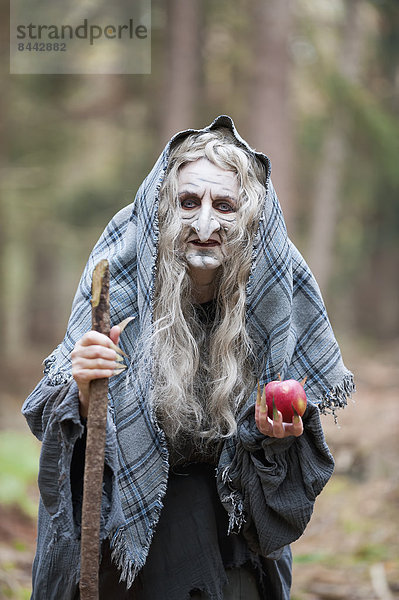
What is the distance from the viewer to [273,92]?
7.89 meters

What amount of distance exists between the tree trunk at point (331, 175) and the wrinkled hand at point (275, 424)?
32.4 ft

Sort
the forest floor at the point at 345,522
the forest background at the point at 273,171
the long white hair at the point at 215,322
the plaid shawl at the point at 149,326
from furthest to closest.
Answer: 1. the forest background at the point at 273,171
2. the forest floor at the point at 345,522
3. the long white hair at the point at 215,322
4. the plaid shawl at the point at 149,326

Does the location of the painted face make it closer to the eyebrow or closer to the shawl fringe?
the eyebrow

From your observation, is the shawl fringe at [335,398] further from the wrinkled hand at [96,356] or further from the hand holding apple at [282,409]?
the wrinkled hand at [96,356]

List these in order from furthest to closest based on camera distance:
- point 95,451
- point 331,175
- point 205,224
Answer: point 331,175
point 205,224
point 95,451

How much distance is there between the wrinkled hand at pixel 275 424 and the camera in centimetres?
229

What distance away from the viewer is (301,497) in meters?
2.46

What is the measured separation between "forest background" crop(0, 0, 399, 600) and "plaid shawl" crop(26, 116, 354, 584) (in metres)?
1.81

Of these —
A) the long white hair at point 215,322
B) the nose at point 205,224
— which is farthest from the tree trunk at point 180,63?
the nose at point 205,224

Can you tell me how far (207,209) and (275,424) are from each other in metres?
0.82

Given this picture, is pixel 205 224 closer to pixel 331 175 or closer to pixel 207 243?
pixel 207 243

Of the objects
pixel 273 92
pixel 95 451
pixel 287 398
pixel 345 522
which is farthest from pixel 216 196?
pixel 273 92

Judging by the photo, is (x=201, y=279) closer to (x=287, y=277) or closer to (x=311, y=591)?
(x=287, y=277)

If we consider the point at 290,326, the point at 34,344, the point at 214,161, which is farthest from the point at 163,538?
the point at 34,344
